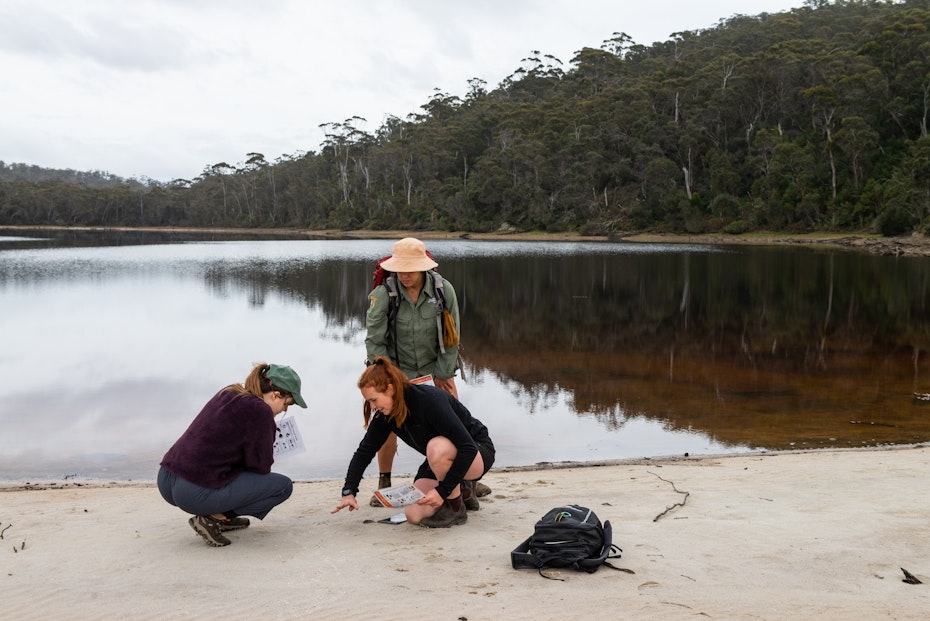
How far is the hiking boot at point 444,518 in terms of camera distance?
13.8 ft

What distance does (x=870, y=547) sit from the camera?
12.7 ft

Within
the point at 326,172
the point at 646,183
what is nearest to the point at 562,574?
the point at 646,183

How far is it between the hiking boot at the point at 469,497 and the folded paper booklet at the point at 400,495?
1.08ft

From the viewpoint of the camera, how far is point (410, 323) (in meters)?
4.88

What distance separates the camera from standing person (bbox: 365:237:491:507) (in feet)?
15.8

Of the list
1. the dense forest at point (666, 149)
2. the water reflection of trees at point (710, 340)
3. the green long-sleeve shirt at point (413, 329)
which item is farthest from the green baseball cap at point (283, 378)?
the dense forest at point (666, 149)

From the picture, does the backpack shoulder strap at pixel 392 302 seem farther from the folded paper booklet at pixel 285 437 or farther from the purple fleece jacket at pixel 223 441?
the purple fleece jacket at pixel 223 441

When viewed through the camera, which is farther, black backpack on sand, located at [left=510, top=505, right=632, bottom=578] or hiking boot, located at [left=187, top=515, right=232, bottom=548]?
hiking boot, located at [left=187, top=515, right=232, bottom=548]

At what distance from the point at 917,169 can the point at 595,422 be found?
4463 cm

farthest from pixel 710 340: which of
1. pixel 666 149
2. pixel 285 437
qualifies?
pixel 666 149

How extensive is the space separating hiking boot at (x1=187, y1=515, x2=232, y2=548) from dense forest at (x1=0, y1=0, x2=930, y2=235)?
4750 centimetres

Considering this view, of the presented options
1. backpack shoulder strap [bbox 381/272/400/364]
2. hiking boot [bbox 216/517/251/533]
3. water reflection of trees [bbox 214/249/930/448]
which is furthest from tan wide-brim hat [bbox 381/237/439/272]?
water reflection of trees [bbox 214/249/930/448]

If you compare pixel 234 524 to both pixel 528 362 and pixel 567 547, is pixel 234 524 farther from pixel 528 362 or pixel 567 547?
pixel 528 362

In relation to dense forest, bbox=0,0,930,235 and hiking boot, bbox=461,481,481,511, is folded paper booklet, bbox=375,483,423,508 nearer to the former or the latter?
hiking boot, bbox=461,481,481,511
